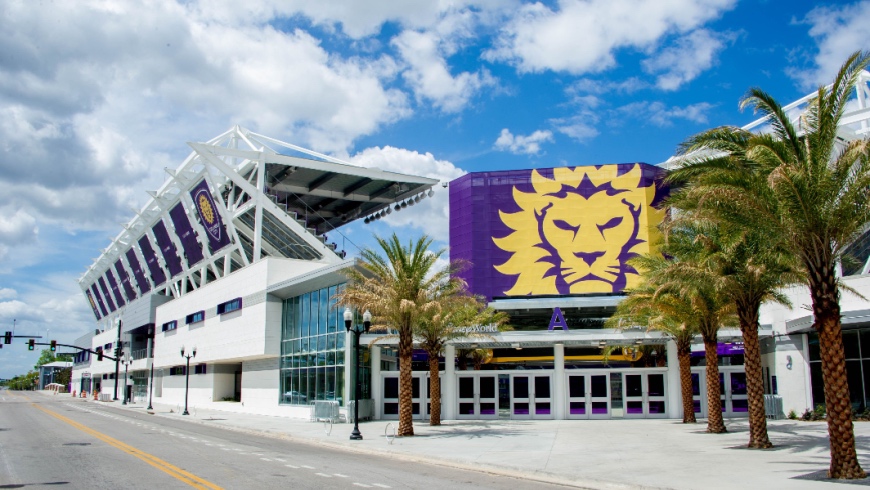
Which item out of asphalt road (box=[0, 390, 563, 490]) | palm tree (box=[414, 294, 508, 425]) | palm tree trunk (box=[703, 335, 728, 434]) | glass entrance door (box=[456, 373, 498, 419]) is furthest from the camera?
glass entrance door (box=[456, 373, 498, 419])

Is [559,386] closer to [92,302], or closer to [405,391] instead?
[405,391]

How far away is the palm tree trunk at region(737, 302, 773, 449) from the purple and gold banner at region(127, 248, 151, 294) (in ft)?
246

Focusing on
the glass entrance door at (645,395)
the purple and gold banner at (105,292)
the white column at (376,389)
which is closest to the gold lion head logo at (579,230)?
the glass entrance door at (645,395)

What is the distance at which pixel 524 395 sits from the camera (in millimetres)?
34938

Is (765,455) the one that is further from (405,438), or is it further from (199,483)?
(199,483)

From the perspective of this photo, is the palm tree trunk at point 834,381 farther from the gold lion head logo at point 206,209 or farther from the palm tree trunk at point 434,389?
the gold lion head logo at point 206,209

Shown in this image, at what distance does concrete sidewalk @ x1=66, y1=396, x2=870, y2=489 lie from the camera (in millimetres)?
14367

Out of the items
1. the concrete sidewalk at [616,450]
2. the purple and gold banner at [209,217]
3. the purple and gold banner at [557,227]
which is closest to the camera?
the concrete sidewalk at [616,450]

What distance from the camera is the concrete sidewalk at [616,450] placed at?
566 inches

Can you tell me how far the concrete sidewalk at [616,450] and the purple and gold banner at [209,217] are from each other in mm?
26022

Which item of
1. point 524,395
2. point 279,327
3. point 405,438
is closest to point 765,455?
point 405,438

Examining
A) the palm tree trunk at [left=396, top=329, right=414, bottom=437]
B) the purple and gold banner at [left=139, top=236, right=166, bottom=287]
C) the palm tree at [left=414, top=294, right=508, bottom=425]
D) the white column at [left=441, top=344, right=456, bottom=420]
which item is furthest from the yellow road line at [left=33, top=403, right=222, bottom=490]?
the purple and gold banner at [left=139, top=236, right=166, bottom=287]

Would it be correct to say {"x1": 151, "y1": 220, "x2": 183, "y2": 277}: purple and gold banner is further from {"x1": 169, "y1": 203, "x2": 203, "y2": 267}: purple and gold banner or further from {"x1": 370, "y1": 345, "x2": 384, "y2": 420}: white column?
{"x1": 370, "y1": 345, "x2": 384, "y2": 420}: white column

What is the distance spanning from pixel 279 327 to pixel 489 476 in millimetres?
28827
